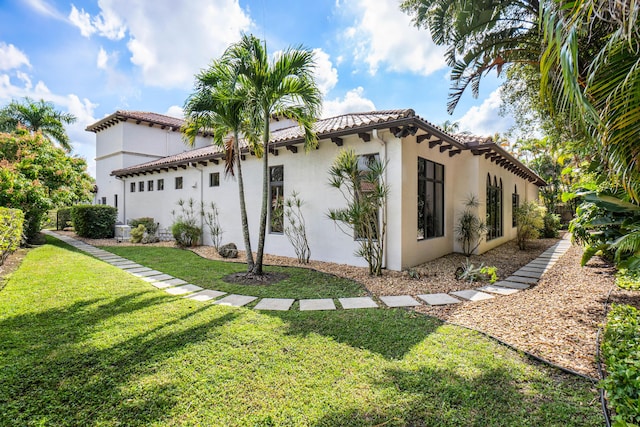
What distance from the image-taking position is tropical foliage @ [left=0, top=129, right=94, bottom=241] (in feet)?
33.2

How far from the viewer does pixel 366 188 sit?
309 inches

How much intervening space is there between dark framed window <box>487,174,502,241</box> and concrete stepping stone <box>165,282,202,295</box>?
10.7 m

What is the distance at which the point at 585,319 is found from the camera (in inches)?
177

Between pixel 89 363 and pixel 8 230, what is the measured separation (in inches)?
299

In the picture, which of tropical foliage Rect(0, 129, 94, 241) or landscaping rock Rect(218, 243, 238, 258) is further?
landscaping rock Rect(218, 243, 238, 258)

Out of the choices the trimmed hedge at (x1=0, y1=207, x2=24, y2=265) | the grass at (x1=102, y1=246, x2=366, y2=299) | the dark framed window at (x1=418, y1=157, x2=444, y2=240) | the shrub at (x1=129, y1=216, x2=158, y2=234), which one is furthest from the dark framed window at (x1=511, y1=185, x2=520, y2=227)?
the trimmed hedge at (x1=0, y1=207, x2=24, y2=265)

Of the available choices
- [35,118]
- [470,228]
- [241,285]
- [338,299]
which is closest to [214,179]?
[241,285]

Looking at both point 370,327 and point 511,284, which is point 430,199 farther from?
point 370,327

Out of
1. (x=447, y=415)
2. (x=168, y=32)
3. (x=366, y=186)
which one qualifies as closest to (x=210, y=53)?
(x=168, y=32)

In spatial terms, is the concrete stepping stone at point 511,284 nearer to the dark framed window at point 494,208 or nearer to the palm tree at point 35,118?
the dark framed window at point 494,208

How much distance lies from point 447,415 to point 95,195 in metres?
28.8

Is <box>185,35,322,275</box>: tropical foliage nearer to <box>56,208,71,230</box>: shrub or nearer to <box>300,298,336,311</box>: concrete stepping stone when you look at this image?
<box>300,298,336,311</box>: concrete stepping stone

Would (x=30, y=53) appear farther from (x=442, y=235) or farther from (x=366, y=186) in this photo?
(x=442, y=235)

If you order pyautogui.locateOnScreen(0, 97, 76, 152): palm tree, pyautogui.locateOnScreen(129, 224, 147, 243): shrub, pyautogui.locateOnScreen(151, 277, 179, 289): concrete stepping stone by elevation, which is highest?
pyautogui.locateOnScreen(0, 97, 76, 152): palm tree
